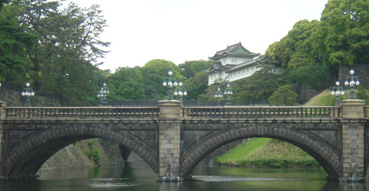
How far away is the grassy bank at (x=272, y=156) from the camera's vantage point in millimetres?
60472

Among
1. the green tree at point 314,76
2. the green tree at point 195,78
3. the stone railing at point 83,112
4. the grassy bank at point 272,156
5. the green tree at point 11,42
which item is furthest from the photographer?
the green tree at point 195,78

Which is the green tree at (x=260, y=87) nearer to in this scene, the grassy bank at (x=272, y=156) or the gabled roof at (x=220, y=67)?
the grassy bank at (x=272, y=156)

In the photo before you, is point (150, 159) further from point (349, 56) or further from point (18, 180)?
point (349, 56)

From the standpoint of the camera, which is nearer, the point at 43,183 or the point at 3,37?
the point at 43,183

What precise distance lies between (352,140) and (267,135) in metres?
5.62

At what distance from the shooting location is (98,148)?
75562 millimetres

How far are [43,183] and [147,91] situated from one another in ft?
223

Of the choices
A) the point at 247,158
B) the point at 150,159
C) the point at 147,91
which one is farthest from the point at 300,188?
the point at 147,91

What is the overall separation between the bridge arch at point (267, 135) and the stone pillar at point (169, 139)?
2.19 ft

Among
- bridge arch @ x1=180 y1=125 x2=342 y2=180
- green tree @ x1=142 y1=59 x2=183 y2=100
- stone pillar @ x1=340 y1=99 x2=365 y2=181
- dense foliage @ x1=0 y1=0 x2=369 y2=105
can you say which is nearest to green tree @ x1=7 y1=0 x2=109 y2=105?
dense foliage @ x1=0 y1=0 x2=369 y2=105

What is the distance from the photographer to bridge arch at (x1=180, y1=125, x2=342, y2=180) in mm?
38969

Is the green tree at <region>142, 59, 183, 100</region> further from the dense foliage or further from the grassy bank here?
the grassy bank

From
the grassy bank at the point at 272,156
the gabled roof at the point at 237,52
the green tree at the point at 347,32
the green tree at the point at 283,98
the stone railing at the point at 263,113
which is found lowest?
the grassy bank at the point at 272,156

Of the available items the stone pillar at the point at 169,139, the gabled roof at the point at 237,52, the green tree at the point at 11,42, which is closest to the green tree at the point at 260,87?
the gabled roof at the point at 237,52
